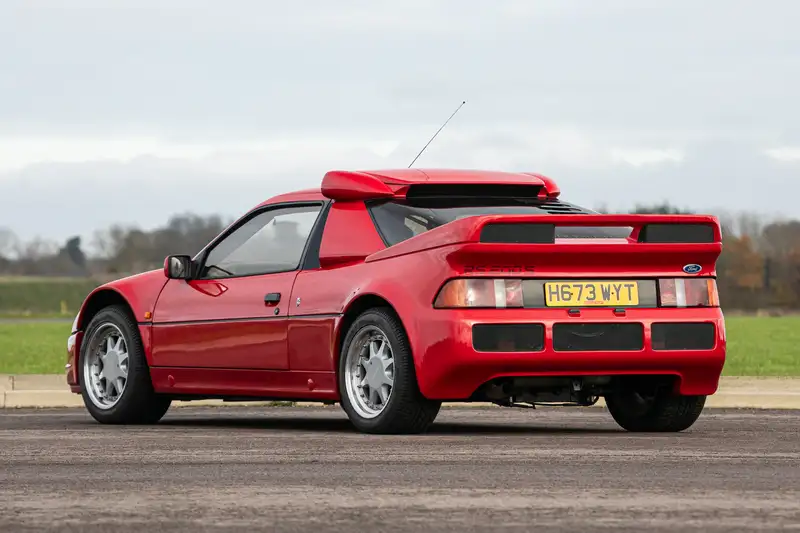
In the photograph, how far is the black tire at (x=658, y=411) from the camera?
9.84 metres

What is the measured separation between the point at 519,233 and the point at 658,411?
69.5 inches

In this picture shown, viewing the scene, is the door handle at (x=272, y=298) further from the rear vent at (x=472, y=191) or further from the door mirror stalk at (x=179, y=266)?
the rear vent at (x=472, y=191)

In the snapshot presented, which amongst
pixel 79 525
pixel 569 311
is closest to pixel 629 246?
pixel 569 311

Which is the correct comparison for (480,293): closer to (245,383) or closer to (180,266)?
(245,383)

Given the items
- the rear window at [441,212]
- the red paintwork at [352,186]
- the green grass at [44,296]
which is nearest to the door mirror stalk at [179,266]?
the red paintwork at [352,186]

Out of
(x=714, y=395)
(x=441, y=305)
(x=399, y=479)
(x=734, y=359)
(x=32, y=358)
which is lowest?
(x=734, y=359)

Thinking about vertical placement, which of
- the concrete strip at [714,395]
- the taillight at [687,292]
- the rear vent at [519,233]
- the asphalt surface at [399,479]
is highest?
the rear vent at [519,233]

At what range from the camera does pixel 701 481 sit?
21.4ft

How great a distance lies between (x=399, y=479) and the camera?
21.6ft

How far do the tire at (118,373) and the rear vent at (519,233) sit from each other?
3175 millimetres

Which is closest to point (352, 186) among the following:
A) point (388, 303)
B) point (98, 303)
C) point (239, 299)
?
point (388, 303)

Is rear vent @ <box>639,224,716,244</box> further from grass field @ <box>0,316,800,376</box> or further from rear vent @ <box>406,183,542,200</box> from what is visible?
grass field @ <box>0,316,800,376</box>

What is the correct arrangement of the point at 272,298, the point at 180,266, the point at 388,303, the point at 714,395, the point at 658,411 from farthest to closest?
1. the point at 714,395
2. the point at 180,266
3. the point at 272,298
4. the point at 658,411
5. the point at 388,303

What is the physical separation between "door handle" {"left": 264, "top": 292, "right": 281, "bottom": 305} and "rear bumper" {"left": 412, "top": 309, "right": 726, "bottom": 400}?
1.34 metres
